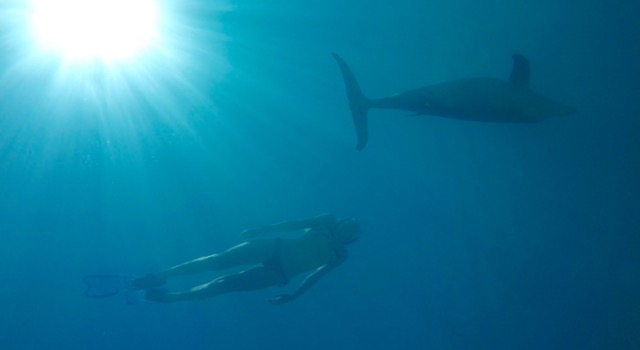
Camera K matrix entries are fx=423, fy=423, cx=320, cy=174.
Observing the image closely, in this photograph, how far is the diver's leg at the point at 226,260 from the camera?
25.1 feet

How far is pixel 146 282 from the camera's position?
7723 mm

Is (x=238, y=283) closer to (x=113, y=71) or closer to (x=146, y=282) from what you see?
(x=146, y=282)

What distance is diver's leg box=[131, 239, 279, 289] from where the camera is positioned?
7.66 metres

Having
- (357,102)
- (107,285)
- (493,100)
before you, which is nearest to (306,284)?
(357,102)

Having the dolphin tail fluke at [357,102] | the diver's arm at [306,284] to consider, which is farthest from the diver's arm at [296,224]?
the dolphin tail fluke at [357,102]

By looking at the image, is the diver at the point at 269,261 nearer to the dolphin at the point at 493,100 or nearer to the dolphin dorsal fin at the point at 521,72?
the dolphin at the point at 493,100

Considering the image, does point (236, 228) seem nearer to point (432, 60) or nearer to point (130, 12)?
point (130, 12)

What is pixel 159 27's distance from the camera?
49.3ft

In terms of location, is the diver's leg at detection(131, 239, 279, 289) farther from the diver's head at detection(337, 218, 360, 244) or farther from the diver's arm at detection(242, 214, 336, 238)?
the diver's head at detection(337, 218, 360, 244)

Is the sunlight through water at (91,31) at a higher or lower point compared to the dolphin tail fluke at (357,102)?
higher

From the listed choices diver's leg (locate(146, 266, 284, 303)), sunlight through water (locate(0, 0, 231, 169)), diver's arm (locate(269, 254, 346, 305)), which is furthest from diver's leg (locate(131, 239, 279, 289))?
sunlight through water (locate(0, 0, 231, 169))

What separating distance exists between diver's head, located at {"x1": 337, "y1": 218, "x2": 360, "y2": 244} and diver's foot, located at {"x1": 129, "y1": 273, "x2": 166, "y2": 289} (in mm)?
3446

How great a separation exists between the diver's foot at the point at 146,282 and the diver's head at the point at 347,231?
3.45 metres

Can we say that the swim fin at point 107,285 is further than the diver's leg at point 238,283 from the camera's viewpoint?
Yes
